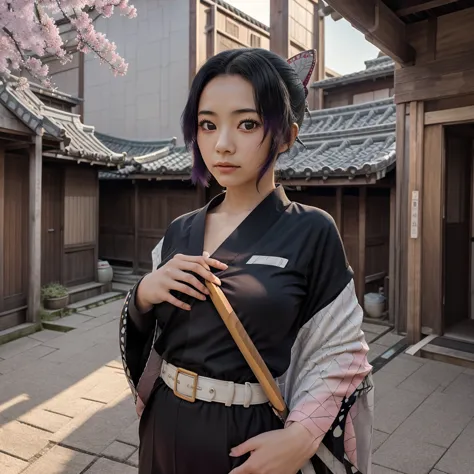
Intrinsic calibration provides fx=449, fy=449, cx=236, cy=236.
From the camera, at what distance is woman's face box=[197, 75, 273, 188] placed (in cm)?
144

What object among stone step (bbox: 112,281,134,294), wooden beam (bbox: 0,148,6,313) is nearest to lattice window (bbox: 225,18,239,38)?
stone step (bbox: 112,281,134,294)

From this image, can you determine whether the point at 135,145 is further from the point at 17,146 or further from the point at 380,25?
the point at 380,25

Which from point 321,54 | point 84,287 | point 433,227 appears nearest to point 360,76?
point 321,54

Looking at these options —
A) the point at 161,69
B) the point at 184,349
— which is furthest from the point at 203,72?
the point at 161,69

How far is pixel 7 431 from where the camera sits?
4.15m

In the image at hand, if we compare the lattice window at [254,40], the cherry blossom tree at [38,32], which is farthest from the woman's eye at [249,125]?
the lattice window at [254,40]

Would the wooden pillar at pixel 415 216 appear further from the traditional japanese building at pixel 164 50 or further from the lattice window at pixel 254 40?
the lattice window at pixel 254 40

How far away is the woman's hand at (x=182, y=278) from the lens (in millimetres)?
1348

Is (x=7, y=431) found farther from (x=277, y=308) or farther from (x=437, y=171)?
(x=437, y=171)

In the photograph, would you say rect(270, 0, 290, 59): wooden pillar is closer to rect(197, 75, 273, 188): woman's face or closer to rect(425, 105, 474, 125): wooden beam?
rect(425, 105, 474, 125): wooden beam

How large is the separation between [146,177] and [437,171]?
23.6ft

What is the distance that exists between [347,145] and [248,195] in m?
8.49

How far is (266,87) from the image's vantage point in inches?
56.2

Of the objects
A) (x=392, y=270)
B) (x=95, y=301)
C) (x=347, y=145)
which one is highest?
(x=347, y=145)
